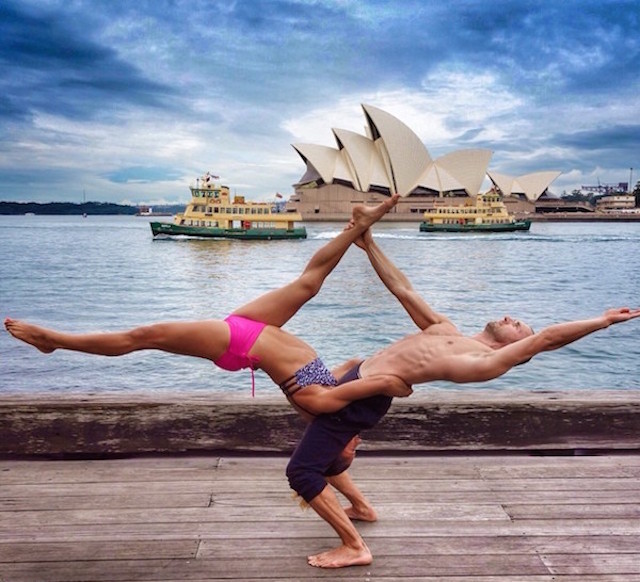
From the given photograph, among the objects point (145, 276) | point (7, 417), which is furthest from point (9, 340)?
point (145, 276)

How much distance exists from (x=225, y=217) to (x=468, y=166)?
30.2 metres

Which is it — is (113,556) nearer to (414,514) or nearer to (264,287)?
(414,514)

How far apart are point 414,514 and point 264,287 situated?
52.4 ft

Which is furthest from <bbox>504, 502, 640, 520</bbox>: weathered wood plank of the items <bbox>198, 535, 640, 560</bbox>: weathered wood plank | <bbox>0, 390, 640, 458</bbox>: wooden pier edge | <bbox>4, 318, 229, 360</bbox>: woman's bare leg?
<bbox>4, 318, 229, 360</bbox>: woman's bare leg

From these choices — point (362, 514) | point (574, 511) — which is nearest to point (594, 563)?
point (574, 511)

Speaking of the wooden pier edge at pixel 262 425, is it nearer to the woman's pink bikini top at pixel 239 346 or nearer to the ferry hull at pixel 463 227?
the woman's pink bikini top at pixel 239 346

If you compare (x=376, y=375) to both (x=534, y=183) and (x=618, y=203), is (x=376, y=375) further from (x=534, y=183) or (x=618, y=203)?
(x=618, y=203)

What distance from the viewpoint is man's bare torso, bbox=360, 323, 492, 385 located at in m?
1.64

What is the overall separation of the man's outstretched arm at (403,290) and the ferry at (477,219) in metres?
41.5

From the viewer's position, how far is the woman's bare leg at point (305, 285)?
175 centimetres

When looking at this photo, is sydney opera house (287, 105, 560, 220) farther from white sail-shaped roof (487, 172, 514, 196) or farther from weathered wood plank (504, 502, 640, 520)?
weathered wood plank (504, 502, 640, 520)

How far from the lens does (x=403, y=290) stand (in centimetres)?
187

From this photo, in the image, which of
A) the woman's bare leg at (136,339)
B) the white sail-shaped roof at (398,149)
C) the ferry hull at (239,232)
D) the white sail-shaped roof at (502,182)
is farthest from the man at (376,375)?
the white sail-shaped roof at (502,182)

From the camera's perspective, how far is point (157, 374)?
26.8ft
